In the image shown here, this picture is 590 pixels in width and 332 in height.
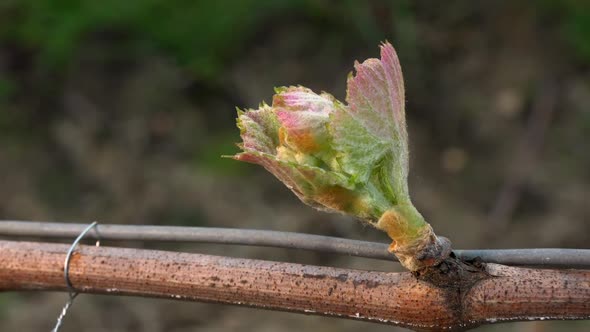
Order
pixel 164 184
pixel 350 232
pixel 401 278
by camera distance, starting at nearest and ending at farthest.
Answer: pixel 401 278
pixel 350 232
pixel 164 184

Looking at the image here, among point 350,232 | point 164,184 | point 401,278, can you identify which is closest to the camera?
point 401,278

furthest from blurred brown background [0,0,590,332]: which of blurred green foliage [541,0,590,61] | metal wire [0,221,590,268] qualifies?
metal wire [0,221,590,268]

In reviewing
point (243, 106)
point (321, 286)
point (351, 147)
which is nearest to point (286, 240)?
point (321, 286)

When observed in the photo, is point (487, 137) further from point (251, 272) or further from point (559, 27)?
point (251, 272)

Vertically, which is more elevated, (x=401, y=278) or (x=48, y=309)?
(x=48, y=309)

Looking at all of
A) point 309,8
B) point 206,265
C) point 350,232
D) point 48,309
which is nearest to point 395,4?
point 309,8
